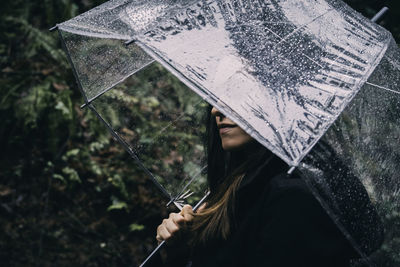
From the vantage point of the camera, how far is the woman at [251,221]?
1.58 metres

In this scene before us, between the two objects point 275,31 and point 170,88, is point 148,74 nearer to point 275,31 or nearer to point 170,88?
point 170,88

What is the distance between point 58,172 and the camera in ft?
18.2

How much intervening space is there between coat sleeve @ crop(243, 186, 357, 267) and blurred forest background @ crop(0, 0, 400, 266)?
375cm

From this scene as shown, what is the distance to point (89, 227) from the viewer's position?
17.2 feet

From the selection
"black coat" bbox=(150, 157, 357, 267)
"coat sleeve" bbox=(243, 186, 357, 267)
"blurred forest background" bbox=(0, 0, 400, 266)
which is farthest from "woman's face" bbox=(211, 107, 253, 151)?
"blurred forest background" bbox=(0, 0, 400, 266)

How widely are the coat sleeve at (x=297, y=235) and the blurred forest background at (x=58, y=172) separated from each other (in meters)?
3.75

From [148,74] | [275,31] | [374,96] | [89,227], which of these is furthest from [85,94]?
[89,227]

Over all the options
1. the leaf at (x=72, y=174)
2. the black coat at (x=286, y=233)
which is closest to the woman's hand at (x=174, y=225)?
the black coat at (x=286, y=233)

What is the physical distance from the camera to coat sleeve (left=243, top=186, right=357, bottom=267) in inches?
61.6

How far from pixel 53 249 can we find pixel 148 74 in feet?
10.3

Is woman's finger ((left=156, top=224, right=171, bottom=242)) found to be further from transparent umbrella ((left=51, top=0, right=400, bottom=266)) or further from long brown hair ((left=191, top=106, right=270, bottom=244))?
transparent umbrella ((left=51, top=0, right=400, bottom=266))

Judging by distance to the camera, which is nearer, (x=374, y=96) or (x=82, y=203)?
(x=374, y=96)

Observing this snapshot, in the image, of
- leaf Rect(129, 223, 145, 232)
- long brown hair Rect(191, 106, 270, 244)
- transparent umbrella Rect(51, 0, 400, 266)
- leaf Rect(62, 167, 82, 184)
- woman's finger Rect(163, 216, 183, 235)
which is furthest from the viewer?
leaf Rect(62, 167, 82, 184)

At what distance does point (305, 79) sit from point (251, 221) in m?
0.69
